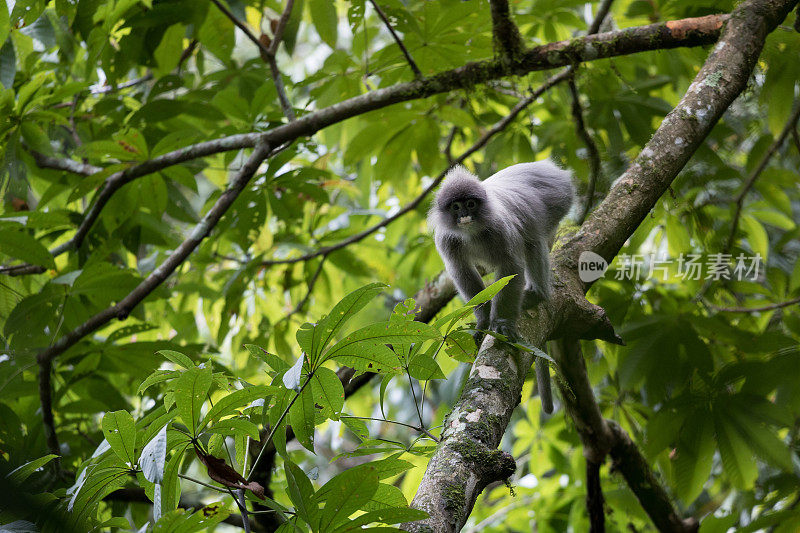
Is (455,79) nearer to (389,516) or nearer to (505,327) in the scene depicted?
(505,327)

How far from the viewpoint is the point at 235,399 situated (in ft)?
4.98

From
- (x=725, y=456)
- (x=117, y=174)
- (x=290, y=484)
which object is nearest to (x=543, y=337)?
(x=290, y=484)

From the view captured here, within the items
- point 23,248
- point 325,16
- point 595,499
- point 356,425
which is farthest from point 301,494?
point 595,499

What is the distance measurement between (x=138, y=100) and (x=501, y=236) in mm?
2816

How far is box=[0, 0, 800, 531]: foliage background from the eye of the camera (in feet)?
11.1

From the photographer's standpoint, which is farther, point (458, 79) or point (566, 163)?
point (566, 163)

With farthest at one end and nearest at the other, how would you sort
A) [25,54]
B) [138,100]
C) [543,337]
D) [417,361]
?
[138,100], [25,54], [543,337], [417,361]

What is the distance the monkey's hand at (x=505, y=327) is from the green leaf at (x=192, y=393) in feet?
4.92

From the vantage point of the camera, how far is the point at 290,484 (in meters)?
1.42

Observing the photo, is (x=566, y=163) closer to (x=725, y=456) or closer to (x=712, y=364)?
(x=712, y=364)

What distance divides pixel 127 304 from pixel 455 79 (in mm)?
2091

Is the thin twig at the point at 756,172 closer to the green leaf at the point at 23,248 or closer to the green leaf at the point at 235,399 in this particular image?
the green leaf at the point at 235,399

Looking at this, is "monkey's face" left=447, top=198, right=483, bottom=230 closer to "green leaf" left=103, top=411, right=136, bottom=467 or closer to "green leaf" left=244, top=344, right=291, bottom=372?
"green leaf" left=244, top=344, right=291, bottom=372

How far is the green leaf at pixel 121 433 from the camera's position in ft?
4.94
